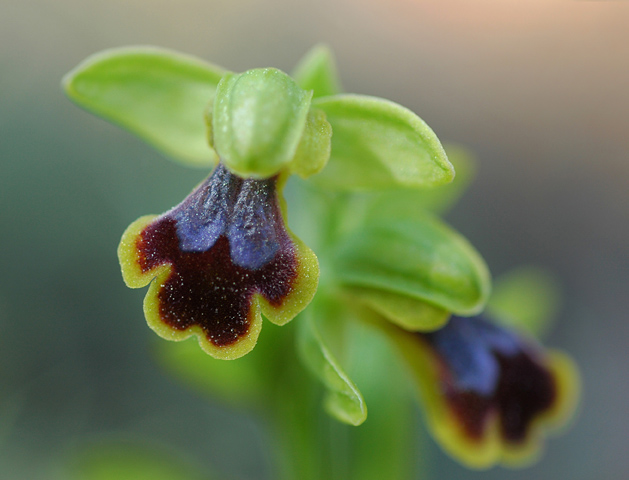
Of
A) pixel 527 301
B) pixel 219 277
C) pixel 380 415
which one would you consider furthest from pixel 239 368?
pixel 527 301

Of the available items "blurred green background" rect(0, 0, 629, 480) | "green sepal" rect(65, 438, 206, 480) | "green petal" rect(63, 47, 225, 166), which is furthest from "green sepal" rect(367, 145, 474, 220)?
→ "blurred green background" rect(0, 0, 629, 480)

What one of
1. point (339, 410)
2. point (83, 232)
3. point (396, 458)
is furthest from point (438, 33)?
point (339, 410)

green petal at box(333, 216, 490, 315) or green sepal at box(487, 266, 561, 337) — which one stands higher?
green petal at box(333, 216, 490, 315)

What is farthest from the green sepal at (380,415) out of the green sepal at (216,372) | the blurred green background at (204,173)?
the blurred green background at (204,173)

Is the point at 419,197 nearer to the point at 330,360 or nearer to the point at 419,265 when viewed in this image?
the point at 419,265

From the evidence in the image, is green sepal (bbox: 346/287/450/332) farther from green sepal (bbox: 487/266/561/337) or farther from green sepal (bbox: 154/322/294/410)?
green sepal (bbox: 487/266/561/337)

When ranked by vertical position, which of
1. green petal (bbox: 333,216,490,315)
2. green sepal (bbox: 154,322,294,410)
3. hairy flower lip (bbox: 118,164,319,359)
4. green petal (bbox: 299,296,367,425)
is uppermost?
hairy flower lip (bbox: 118,164,319,359)

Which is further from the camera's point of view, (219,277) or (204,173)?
(204,173)

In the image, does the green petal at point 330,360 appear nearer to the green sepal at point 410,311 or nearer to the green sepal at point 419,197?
the green sepal at point 410,311
